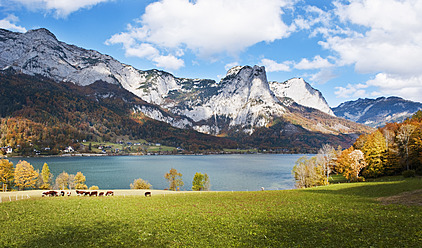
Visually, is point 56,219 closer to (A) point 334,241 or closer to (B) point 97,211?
(B) point 97,211

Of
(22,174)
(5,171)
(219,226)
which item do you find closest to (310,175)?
(219,226)

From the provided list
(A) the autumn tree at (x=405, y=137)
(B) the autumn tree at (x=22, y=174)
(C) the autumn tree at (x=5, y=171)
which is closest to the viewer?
(A) the autumn tree at (x=405, y=137)

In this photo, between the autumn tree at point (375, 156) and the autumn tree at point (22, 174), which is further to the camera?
the autumn tree at point (22, 174)

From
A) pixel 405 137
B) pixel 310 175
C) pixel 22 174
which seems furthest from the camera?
pixel 22 174

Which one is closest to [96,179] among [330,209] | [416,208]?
[330,209]

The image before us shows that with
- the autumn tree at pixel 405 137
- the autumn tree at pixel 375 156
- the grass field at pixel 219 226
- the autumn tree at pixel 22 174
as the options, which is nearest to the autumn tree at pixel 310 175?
the autumn tree at pixel 375 156

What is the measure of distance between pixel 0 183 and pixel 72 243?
81.5 m

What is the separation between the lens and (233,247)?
16062mm

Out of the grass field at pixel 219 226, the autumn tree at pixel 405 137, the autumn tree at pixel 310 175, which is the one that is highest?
the autumn tree at pixel 405 137

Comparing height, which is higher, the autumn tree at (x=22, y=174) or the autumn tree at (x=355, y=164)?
the autumn tree at (x=355, y=164)

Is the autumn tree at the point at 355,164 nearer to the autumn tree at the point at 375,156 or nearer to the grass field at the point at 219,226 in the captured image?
the autumn tree at the point at 375,156

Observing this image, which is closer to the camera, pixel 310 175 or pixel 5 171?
pixel 310 175

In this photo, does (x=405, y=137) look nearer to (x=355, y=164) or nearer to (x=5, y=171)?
(x=355, y=164)

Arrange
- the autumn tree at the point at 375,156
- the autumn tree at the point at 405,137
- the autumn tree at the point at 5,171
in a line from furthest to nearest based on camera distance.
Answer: the autumn tree at the point at 5,171
the autumn tree at the point at 375,156
the autumn tree at the point at 405,137
